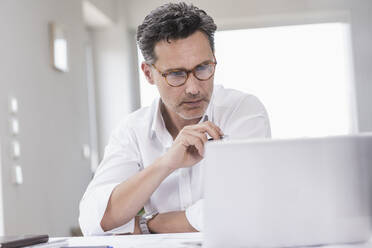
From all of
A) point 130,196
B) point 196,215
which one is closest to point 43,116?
point 130,196

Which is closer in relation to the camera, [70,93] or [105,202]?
[105,202]

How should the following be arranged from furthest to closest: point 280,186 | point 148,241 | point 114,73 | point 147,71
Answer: point 114,73
point 147,71
point 148,241
point 280,186

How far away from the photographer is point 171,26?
156 centimetres

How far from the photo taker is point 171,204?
1.57 meters

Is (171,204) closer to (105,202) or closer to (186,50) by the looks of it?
(105,202)

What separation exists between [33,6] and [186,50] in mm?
2013

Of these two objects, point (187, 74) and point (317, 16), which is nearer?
point (187, 74)

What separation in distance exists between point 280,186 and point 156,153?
915mm

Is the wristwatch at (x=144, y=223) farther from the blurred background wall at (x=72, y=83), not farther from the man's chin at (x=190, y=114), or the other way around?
the blurred background wall at (x=72, y=83)

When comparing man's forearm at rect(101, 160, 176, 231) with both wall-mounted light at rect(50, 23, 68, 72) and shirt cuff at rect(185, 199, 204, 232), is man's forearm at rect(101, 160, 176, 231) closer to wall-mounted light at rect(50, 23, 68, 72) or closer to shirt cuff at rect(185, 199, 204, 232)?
shirt cuff at rect(185, 199, 204, 232)

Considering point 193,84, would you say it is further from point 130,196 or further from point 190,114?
point 130,196

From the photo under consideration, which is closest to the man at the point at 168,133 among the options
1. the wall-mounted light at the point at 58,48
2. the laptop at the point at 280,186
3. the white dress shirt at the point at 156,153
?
the white dress shirt at the point at 156,153

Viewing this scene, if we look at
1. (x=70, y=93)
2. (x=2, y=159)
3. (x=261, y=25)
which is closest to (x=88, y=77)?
(x=70, y=93)

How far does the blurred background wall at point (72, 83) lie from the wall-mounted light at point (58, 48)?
5 cm
